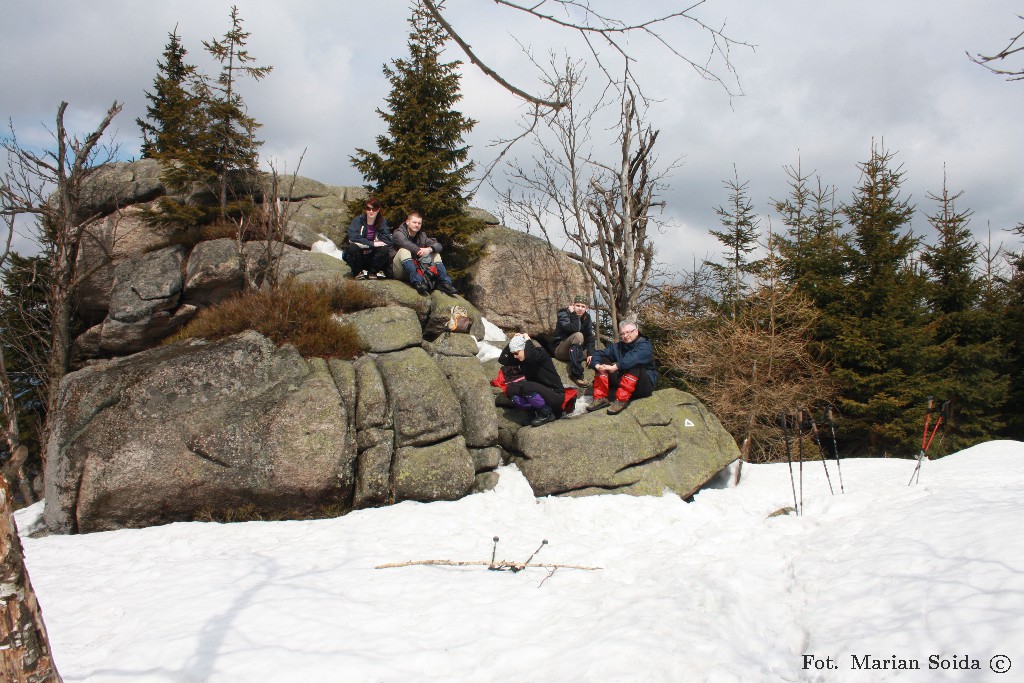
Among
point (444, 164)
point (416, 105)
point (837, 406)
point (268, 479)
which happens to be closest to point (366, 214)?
point (444, 164)

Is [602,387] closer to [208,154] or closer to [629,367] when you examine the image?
[629,367]

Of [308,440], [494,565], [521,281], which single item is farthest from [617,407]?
[521,281]

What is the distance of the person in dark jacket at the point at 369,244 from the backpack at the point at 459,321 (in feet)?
7.31

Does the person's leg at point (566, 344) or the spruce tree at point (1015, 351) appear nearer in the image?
the person's leg at point (566, 344)

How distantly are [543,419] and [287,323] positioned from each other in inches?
179

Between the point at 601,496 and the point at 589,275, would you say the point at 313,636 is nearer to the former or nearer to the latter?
the point at 601,496

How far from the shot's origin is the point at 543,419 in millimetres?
9617

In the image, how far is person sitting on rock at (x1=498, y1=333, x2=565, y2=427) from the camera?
964 cm

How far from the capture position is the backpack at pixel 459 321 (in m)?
11.4

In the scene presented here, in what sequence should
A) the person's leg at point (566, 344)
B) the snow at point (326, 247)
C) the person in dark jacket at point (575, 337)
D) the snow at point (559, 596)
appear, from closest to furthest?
1. the snow at point (559, 596)
2. the person in dark jacket at point (575, 337)
3. the person's leg at point (566, 344)
4. the snow at point (326, 247)

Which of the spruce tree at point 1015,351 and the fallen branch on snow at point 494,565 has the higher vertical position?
the spruce tree at point 1015,351

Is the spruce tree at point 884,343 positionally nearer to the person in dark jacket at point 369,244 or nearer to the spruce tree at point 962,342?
the spruce tree at point 962,342

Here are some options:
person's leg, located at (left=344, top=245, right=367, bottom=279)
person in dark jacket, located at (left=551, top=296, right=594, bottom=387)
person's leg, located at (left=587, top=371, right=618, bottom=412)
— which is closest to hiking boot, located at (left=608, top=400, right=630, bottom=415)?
person's leg, located at (left=587, top=371, right=618, bottom=412)

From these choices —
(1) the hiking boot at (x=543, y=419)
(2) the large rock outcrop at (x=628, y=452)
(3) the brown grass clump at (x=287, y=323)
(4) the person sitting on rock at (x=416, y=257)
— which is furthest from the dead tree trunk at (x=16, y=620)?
(4) the person sitting on rock at (x=416, y=257)
